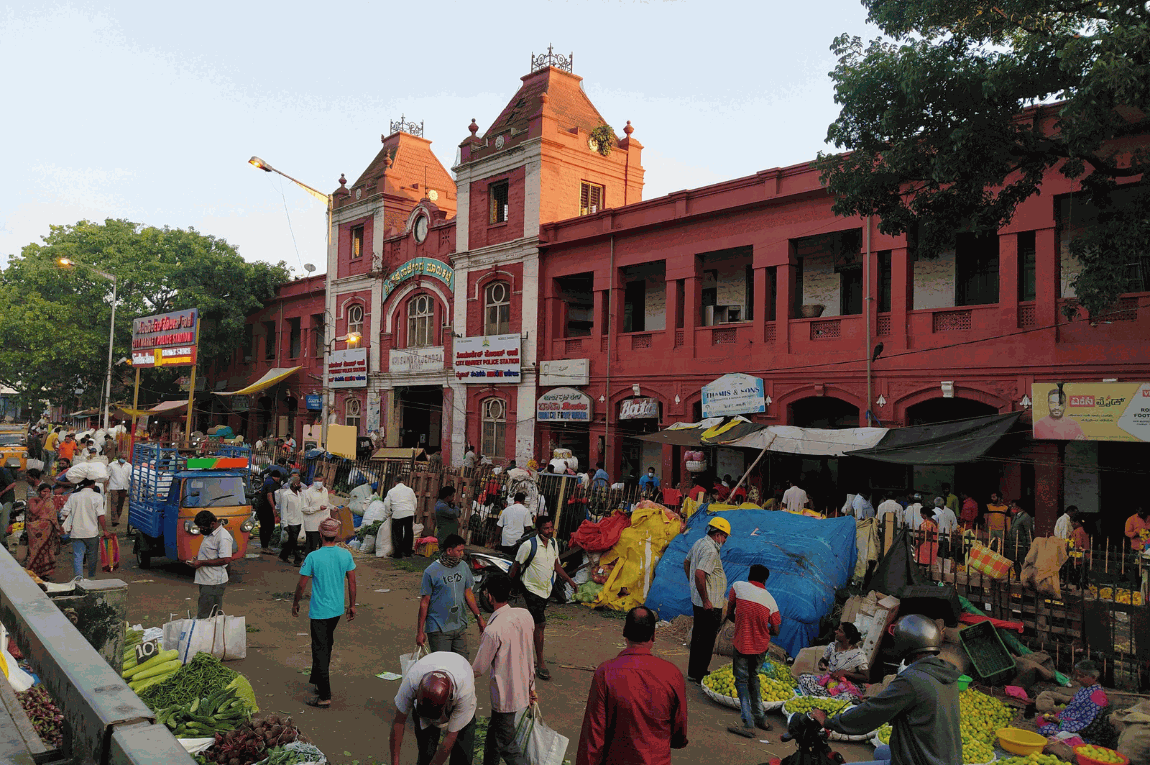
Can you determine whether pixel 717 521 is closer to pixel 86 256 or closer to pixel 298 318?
pixel 298 318

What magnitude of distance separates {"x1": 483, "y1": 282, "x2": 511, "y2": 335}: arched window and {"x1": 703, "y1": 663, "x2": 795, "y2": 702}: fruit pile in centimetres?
1911

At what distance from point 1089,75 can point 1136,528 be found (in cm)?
801

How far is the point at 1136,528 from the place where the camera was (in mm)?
13523

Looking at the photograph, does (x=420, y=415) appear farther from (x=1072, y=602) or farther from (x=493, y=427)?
(x=1072, y=602)

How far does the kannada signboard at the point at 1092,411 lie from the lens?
13.3 meters

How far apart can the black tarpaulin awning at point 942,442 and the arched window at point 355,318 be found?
23.7m

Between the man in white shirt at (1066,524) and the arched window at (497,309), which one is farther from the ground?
the arched window at (497,309)

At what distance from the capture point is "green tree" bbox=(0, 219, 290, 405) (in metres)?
35.8

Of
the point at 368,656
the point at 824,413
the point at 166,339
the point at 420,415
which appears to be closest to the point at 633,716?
the point at 368,656

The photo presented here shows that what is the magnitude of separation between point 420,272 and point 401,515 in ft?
51.9

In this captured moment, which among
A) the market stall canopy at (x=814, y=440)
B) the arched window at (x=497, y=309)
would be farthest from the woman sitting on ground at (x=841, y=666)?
the arched window at (x=497, y=309)

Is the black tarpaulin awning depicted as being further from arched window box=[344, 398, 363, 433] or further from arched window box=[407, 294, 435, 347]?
arched window box=[344, 398, 363, 433]

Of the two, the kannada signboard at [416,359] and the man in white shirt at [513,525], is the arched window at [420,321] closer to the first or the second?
the kannada signboard at [416,359]

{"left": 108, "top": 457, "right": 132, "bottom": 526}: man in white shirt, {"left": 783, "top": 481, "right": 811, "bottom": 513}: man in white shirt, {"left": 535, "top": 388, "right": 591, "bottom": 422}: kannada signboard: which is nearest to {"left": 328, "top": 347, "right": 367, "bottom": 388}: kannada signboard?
{"left": 535, "top": 388, "right": 591, "bottom": 422}: kannada signboard
